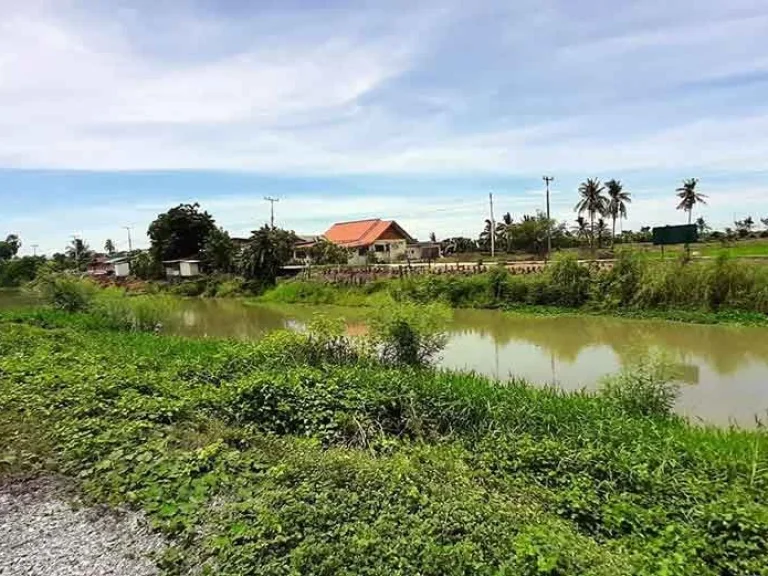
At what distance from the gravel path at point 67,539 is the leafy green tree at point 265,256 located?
30206 mm

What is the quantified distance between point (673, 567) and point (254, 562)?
2.47 m

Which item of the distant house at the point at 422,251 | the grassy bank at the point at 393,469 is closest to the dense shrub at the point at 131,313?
the grassy bank at the point at 393,469

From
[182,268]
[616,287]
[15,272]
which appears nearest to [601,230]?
[616,287]

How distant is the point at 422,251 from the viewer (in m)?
47.1

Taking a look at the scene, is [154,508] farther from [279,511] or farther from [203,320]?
[203,320]

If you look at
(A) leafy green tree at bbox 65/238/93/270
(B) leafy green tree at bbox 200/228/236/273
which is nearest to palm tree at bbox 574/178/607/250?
(B) leafy green tree at bbox 200/228/236/273

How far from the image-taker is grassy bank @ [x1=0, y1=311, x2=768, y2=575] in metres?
3.28

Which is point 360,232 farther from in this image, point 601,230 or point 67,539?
point 67,539

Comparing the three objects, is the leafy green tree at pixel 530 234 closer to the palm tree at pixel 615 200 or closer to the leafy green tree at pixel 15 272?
the palm tree at pixel 615 200

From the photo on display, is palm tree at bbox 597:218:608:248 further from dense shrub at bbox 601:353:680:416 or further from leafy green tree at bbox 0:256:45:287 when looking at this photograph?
leafy green tree at bbox 0:256:45:287

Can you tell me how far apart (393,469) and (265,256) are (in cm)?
3129

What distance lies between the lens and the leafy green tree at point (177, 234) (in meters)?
45.8

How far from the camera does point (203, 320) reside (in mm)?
24250

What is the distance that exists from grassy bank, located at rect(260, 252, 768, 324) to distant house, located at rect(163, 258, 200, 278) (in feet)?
66.7
